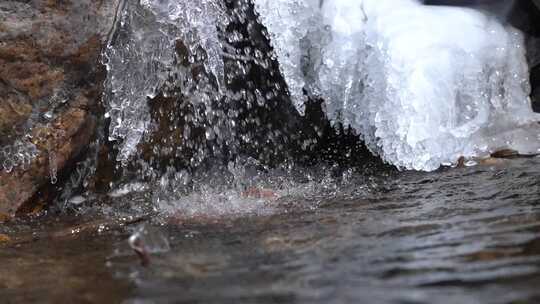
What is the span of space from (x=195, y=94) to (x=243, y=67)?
1.58 feet

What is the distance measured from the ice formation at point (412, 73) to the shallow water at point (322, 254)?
54 centimetres

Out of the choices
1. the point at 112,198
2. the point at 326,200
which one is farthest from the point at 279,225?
the point at 112,198

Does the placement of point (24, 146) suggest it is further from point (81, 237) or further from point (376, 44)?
point (376, 44)

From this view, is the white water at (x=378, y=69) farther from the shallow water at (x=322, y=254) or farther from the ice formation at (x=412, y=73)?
the shallow water at (x=322, y=254)

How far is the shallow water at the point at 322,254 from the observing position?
1839 mm

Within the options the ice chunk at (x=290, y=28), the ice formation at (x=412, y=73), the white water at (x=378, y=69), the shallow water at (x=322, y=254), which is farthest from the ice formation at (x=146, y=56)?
the shallow water at (x=322, y=254)

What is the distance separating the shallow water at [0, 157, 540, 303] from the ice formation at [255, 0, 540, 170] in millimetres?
542

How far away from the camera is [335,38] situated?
4.24 metres

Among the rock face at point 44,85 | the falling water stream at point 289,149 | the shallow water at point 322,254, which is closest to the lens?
the shallow water at point 322,254

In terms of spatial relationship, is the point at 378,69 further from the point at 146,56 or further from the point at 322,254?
the point at 322,254

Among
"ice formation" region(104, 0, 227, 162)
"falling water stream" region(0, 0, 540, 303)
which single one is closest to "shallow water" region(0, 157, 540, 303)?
"falling water stream" region(0, 0, 540, 303)

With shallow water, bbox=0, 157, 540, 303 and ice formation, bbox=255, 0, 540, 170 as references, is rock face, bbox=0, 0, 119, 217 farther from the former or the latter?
ice formation, bbox=255, 0, 540, 170

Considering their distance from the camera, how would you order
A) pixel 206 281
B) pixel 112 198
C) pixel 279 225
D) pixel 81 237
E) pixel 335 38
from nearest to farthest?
pixel 206 281 < pixel 279 225 < pixel 81 237 < pixel 112 198 < pixel 335 38

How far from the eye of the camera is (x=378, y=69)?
407 cm
